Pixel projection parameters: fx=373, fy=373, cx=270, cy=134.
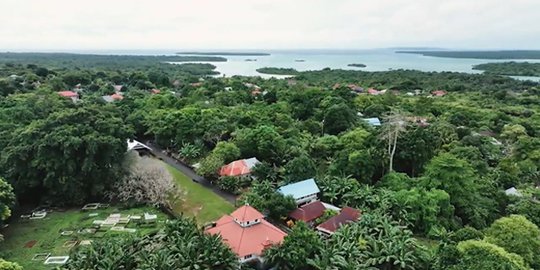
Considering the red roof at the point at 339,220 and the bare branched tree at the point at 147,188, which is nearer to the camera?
the red roof at the point at 339,220

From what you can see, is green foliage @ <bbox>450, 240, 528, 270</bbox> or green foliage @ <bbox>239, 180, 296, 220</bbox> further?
green foliage @ <bbox>239, 180, 296, 220</bbox>

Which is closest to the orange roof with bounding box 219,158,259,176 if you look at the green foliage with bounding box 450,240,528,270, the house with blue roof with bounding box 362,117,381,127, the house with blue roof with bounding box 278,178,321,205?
the house with blue roof with bounding box 278,178,321,205

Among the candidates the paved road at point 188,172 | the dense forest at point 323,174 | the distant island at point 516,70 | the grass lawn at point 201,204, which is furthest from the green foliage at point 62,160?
the distant island at point 516,70

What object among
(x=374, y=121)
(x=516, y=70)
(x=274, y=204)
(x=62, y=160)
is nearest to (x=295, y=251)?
(x=274, y=204)

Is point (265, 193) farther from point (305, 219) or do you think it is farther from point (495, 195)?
point (495, 195)

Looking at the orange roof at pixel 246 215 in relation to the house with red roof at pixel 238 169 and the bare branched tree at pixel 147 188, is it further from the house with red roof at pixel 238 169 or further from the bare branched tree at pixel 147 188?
the house with red roof at pixel 238 169

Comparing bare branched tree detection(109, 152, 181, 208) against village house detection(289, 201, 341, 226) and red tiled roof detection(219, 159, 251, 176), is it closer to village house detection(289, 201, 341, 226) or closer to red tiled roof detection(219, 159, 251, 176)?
red tiled roof detection(219, 159, 251, 176)

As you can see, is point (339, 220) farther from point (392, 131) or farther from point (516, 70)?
point (516, 70)

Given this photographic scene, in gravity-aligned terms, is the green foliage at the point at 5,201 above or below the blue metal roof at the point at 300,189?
above
